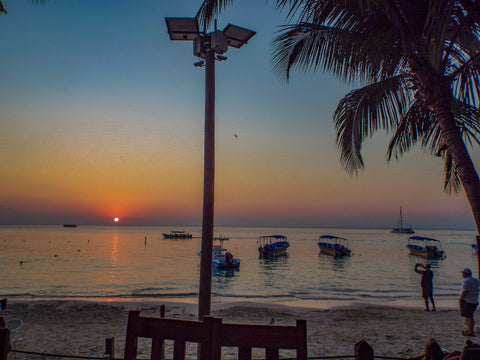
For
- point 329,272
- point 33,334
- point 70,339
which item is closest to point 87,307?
point 33,334

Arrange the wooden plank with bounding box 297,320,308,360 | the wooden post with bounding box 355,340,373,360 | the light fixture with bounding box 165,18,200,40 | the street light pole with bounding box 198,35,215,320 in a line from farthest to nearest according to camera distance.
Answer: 1. the light fixture with bounding box 165,18,200,40
2. the street light pole with bounding box 198,35,215,320
3. the wooden plank with bounding box 297,320,308,360
4. the wooden post with bounding box 355,340,373,360

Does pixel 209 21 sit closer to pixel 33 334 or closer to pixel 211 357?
pixel 211 357

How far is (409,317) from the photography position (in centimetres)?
1504

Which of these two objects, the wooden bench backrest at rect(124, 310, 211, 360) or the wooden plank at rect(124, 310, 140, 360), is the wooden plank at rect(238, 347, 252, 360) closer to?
the wooden bench backrest at rect(124, 310, 211, 360)

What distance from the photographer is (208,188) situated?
450 centimetres

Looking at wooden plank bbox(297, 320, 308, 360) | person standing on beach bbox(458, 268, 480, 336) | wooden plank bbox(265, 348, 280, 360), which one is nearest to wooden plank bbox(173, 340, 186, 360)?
wooden plank bbox(265, 348, 280, 360)

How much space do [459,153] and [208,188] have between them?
11.3 ft

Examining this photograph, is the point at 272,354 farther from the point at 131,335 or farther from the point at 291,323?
the point at 291,323

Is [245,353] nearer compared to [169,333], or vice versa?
[245,353]

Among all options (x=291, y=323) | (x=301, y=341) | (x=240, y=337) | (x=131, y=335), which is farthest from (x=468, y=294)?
(x=131, y=335)

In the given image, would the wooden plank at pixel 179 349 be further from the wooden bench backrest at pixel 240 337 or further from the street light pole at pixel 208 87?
the street light pole at pixel 208 87

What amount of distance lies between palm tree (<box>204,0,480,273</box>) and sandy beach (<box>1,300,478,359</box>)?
572cm

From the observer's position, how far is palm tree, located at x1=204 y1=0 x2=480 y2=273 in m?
4.50

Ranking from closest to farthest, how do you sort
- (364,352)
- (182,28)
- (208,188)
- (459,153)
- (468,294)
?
(364,352) < (208,188) < (459,153) < (182,28) < (468,294)
